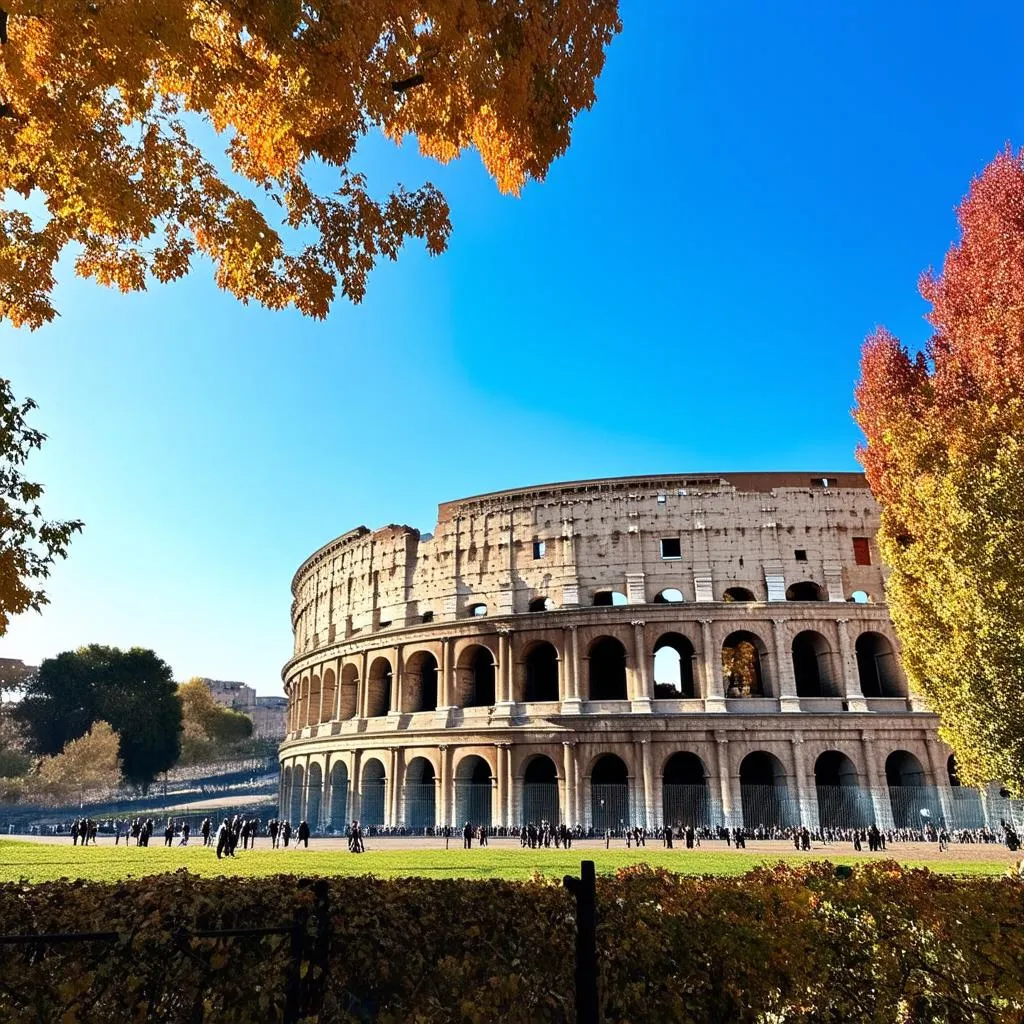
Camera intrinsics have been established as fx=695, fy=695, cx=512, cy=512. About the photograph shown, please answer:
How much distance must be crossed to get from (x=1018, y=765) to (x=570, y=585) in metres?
16.0

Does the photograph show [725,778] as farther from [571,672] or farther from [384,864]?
[384,864]

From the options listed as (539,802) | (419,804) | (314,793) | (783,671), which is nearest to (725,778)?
(783,671)

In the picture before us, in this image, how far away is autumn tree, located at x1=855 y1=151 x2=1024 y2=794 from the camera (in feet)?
44.7

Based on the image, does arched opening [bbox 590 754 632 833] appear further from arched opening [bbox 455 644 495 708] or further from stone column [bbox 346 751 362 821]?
stone column [bbox 346 751 362 821]

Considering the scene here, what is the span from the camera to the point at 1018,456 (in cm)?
1387

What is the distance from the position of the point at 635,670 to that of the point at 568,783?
4.73m

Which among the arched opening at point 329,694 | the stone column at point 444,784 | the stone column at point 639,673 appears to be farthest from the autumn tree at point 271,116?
the arched opening at point 329,694

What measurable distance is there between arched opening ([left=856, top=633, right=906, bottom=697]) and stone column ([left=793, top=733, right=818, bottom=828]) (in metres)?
3.67

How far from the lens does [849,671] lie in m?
25.2

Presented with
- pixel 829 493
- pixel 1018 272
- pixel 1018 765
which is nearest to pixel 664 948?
pixel 1018 765

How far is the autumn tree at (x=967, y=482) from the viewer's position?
1361 centimetres

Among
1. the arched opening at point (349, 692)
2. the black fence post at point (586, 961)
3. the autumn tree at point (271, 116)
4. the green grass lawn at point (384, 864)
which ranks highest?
the autumn tree at point (271, 116)

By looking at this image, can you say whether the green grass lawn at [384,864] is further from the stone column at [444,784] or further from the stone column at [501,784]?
the stone column at [444,784]

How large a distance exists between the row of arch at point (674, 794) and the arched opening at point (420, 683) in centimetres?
228
